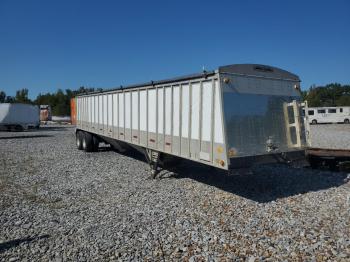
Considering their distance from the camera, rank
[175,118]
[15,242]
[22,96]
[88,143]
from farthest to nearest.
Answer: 1. [22,96]
2. [88,143]
3. [175,118]
4. [15,242]

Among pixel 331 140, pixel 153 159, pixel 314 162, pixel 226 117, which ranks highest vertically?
pixel 226 117

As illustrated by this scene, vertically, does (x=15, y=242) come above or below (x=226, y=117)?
below

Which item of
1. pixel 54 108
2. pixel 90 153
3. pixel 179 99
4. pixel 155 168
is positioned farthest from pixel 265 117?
pixel 54 108

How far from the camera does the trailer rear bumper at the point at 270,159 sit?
6.91m

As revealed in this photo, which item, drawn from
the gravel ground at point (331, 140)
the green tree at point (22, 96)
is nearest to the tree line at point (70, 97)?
the green tree at point (22, 96)

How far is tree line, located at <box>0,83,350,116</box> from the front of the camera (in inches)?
3185

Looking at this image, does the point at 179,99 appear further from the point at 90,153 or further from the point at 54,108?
the point at 54,108

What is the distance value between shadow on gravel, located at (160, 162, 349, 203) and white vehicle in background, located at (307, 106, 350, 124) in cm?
4044

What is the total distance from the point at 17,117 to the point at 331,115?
43.7m

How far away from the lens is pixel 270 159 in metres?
7.57

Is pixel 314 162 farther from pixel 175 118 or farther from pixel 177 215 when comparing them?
pixel 177 215

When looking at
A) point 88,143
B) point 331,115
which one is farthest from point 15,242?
point 331,115

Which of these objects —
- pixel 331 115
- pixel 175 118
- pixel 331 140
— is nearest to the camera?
pixel 175 118

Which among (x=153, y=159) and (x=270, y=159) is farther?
(x=153, y=159)
